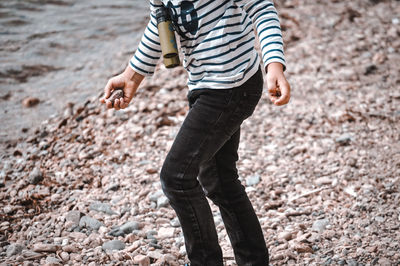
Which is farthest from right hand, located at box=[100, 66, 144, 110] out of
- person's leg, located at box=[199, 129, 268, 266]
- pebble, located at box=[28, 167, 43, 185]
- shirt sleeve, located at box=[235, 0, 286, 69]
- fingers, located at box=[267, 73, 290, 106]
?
pebble, located at box=[28, 167, 43, 185]

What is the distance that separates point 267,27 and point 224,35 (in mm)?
184

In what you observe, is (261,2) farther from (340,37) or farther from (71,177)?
(340,37)

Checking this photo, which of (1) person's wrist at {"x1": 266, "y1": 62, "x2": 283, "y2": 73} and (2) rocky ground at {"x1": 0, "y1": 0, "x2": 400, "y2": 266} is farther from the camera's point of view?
(2) rocky ground at {"x1": 0, "y1": 0, "x2": 400, "y2": 266}

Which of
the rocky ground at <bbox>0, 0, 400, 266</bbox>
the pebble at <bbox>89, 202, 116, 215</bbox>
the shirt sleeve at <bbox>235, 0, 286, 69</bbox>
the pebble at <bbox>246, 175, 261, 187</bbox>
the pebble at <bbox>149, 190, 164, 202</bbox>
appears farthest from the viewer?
the pebble at <bbox>246, 175, 261, 187</bbox>

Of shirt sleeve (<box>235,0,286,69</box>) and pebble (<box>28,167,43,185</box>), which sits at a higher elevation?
shirt sleeve (<box>235,0,286,69</box>)

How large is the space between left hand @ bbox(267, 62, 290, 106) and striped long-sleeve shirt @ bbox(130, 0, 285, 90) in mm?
91

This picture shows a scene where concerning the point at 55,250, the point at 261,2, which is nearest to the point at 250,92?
the point at 261,2

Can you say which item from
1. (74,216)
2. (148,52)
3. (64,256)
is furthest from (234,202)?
(74,216)

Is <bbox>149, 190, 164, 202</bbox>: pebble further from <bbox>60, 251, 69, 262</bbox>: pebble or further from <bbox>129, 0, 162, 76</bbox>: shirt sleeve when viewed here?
<bbox>129, 0, 162, 76</bbox>: shirt sleeve

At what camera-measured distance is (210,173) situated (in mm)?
2154

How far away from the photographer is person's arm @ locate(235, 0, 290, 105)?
5.75 ft

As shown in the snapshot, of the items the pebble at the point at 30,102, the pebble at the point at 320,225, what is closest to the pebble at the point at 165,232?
the pebble at the point at 320,225

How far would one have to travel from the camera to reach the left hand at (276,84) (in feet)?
5.66

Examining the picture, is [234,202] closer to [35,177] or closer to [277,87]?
[277,87]
